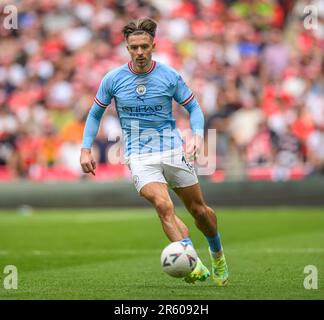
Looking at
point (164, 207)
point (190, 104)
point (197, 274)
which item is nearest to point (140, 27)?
point (190, 104)

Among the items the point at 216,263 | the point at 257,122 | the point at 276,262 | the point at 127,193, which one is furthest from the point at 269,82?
the point at 216,263

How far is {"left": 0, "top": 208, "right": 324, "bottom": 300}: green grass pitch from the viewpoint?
373 inches

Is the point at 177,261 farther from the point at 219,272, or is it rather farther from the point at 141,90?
the point at 141,90

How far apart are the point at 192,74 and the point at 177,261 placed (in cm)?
1621

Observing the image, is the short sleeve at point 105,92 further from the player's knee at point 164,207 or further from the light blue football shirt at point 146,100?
the player's knee at point 164,207

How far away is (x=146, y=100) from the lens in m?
9.95

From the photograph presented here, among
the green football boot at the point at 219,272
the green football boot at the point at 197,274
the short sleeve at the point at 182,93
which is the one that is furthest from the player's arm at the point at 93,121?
the green football boot at the point at 219,272

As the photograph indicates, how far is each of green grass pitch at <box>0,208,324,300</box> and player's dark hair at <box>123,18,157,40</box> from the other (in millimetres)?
2486

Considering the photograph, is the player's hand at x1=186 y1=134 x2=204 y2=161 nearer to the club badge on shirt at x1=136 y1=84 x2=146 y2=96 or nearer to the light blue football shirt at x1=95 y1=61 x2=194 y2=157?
the light blue football shirt at x1=95 y1=61 x2=194 y2=157

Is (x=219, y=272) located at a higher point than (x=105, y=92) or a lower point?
lower

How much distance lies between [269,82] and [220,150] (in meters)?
2.76

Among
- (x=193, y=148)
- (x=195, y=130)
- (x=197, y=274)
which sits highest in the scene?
(x=195, y=130)

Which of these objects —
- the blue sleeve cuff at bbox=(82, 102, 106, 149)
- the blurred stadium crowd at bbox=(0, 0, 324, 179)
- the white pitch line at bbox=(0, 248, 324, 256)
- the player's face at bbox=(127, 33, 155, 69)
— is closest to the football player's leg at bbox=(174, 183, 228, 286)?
the blue sleeve cuff at bbox=(82, 102, 106, 149)
